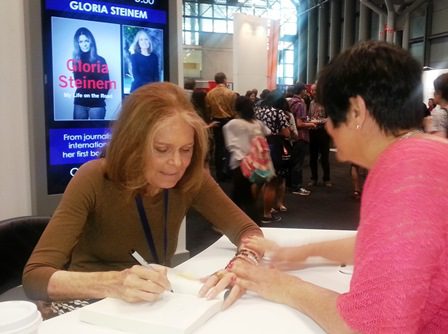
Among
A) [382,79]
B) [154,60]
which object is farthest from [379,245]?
[154,60]

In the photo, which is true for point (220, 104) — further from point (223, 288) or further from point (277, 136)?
point (223, 288)

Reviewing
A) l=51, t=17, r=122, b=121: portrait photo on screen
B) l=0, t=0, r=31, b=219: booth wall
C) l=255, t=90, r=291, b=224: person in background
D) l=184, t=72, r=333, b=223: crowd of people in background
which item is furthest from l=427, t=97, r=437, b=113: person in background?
l=0, t=0, r=31, b=219: booth wall

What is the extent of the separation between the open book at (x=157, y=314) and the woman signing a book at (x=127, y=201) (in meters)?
0.18

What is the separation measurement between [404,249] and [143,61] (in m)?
2.57

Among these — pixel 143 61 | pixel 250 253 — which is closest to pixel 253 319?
pixel 250 253

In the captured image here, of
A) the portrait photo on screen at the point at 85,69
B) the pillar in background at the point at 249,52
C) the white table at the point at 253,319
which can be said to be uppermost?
the pillar in background at the point at 249,52

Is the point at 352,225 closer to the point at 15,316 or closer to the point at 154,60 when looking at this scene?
the point at 154,60

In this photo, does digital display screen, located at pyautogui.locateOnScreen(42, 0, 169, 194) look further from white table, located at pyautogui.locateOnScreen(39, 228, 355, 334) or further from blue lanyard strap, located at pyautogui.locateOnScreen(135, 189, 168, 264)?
white table, located at pyautogui.locateOnScreen(39, 228, 355, 334)

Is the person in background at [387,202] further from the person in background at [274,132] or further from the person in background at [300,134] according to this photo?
the person in background at [300,134]

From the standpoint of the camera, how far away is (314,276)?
1.52 meters

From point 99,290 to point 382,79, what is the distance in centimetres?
90

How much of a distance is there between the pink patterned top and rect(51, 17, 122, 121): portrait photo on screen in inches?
85.6

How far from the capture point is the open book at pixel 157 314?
107cm

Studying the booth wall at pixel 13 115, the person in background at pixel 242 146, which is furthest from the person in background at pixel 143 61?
the person in background at pixel 242 146
